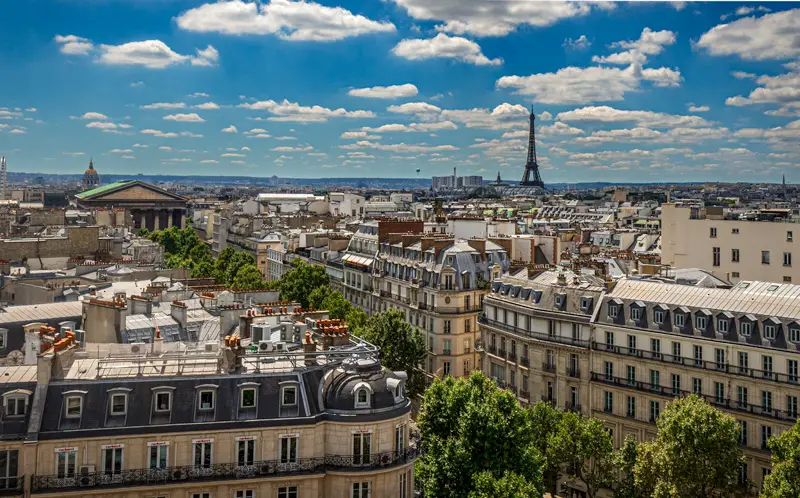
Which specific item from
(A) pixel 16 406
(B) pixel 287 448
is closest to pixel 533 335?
(B) pixel 287 448

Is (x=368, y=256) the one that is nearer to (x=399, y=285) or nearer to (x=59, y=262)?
(x=399, y=285)

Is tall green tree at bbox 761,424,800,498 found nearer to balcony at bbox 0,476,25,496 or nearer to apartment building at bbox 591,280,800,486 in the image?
apartment building at bbox 591,280,800,486

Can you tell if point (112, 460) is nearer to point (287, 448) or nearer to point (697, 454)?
point (287, 448)

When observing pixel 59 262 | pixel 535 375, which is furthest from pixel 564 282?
pixel 59 262

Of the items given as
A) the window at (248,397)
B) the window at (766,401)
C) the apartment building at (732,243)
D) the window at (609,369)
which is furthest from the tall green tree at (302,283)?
the window at (248,397)

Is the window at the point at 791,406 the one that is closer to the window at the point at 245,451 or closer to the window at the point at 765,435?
the window at the point at 765,435
